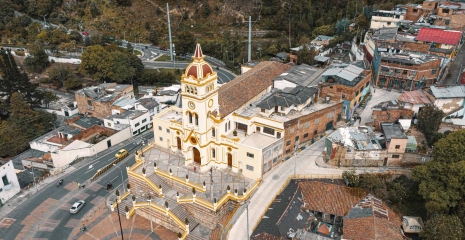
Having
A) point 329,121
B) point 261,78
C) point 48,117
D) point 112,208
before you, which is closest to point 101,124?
point 48,117

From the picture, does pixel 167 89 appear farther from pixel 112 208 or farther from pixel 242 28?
pixel 242 28

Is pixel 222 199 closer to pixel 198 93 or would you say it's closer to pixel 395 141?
pixel 198 93

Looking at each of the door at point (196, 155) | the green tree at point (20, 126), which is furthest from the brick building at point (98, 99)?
the door at point (196, 155)

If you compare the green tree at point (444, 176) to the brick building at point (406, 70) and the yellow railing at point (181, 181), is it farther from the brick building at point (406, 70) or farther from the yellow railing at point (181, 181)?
the yellow railing at point (181, 181)

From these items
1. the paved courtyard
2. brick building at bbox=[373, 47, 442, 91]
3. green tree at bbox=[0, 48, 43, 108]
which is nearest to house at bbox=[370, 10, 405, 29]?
brick building at bbox=[373, 47, 442, 91]

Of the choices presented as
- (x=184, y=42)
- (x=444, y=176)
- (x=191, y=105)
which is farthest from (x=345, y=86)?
(x=184, y=42)

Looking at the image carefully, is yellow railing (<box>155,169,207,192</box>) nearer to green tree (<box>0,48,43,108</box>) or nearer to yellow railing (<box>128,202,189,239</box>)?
yellow railing (<box>128,202,189,239</box>)
